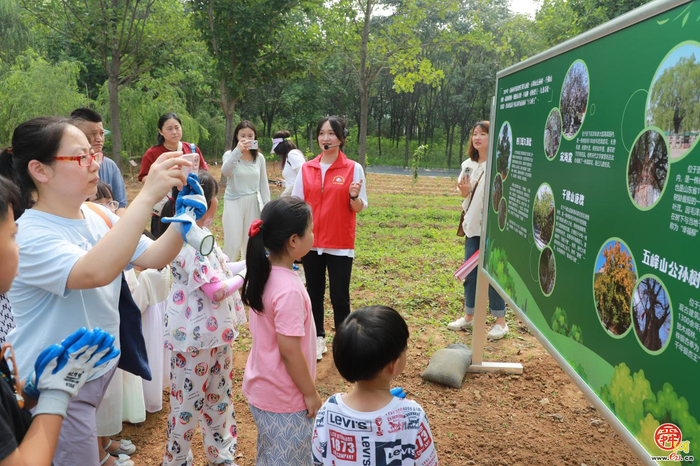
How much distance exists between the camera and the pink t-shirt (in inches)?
77.7

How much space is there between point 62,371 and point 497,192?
2653mm

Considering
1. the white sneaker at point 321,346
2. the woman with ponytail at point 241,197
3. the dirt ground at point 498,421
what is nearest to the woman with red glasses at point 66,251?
the dirt ground at point 498,421

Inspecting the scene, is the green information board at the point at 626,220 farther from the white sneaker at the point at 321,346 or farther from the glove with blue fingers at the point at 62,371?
the white sneaker at the point at 321,346

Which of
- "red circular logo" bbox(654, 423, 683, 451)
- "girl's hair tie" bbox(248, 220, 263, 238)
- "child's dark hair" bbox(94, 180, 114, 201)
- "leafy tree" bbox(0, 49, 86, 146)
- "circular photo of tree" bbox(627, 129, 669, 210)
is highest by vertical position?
"leafy tree" bbox(0, 49, 86, 146)

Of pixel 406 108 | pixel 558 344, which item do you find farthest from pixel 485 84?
pixel 558 344

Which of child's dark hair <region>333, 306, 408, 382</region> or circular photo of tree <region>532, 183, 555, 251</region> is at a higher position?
circular photo of tree <region>532, 183, 555, 251</region>

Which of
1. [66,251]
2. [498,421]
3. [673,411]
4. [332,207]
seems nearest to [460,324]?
[498,421]

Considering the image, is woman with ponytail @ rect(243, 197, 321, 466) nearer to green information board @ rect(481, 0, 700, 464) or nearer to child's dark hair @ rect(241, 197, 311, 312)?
child's dark hair @ rect(241, 197, 311, 312)

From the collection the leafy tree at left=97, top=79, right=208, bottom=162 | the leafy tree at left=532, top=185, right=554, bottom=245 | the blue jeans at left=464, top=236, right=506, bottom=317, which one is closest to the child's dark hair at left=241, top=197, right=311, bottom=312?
the leafy tree at left=532, top=185, right=554, bottom=245

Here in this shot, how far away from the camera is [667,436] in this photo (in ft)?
4.60

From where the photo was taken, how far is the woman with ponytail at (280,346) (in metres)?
1.98

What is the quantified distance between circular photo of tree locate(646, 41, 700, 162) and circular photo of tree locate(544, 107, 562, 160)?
685 mm

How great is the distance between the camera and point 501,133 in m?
3.13

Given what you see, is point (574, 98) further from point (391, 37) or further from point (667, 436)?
point (391, 37)
